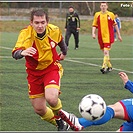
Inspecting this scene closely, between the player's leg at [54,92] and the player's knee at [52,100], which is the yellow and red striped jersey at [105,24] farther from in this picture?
the player's knee at [52,100]

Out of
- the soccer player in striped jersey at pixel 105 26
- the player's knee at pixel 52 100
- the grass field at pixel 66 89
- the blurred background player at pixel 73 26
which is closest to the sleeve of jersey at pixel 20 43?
the player's knee at pixel 52 100

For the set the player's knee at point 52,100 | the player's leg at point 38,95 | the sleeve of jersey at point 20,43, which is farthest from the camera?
the player's leg at point 38,95

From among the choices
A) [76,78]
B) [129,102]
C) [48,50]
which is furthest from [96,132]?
[76,78]

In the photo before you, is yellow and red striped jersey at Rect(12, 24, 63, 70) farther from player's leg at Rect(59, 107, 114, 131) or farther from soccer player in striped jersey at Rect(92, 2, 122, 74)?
soccer player in striped jersey at Rect(92, 2, 122, 74)

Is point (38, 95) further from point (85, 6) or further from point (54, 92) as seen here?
point (85, 6)

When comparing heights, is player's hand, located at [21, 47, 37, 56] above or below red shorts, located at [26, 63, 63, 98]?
above

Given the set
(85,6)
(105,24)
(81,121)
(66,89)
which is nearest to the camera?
(81,121)

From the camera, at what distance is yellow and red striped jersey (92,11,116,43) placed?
13664 millimetres

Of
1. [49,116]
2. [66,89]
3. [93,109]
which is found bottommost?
[66,89]

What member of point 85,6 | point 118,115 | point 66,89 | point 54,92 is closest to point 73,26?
point 66,89

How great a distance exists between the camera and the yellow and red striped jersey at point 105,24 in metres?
13.7

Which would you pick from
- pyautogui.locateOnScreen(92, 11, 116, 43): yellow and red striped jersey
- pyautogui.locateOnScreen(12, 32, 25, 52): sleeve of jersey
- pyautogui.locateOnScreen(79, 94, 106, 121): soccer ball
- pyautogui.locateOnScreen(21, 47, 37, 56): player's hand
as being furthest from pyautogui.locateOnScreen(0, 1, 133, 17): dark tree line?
pyautogui.locateOnScreen(79, 94, 106, 121): soccer ball

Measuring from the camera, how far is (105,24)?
13719mm

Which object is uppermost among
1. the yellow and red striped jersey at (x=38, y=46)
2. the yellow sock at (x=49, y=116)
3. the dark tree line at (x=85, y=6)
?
the yellow and red striped jersey at (x=38, y=46)
